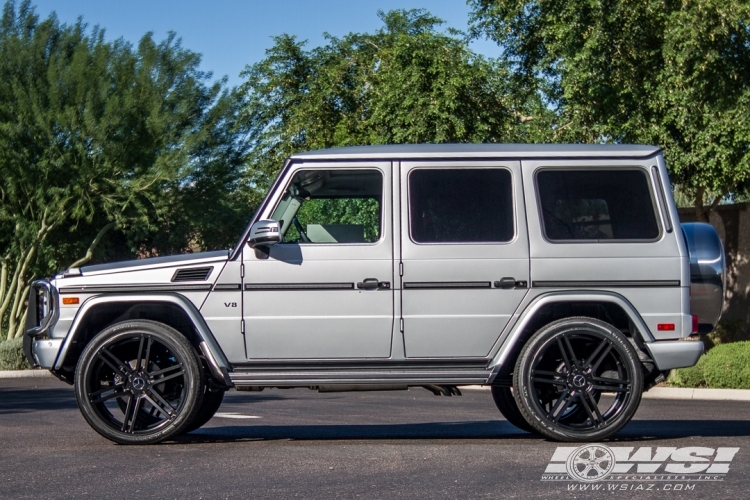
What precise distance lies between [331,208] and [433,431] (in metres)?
2.59

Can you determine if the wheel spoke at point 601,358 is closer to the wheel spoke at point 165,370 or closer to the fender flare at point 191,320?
the fender flare at point 191,320

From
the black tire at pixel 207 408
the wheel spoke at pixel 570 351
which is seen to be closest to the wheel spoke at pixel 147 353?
the black tire at pixel 207 408

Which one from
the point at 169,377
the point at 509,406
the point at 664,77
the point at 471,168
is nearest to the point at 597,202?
the point at 471,168

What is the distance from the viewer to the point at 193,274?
799 cm

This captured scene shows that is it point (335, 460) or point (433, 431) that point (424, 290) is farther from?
point (433, 431)

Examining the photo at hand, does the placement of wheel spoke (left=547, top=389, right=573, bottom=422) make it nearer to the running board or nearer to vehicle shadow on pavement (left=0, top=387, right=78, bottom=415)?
the running board

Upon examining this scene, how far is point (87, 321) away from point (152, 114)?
2131cm

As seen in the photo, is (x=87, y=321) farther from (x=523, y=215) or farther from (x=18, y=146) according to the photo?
(x=18, y=146)

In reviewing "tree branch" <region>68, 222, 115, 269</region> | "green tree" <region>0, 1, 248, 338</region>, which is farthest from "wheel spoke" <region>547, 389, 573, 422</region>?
"tree branch" <region>68, 222, 115, 269</region>

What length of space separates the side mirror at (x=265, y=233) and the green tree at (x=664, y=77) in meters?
13.1

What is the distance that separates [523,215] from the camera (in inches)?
319

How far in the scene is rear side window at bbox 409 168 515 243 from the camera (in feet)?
26.5

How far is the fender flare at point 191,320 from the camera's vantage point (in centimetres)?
794

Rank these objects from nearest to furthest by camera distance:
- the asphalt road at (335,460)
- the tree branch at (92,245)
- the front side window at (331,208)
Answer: the asphalt road at (335,460)
the front side window at (331,208)
the tree branch at (92,245)
